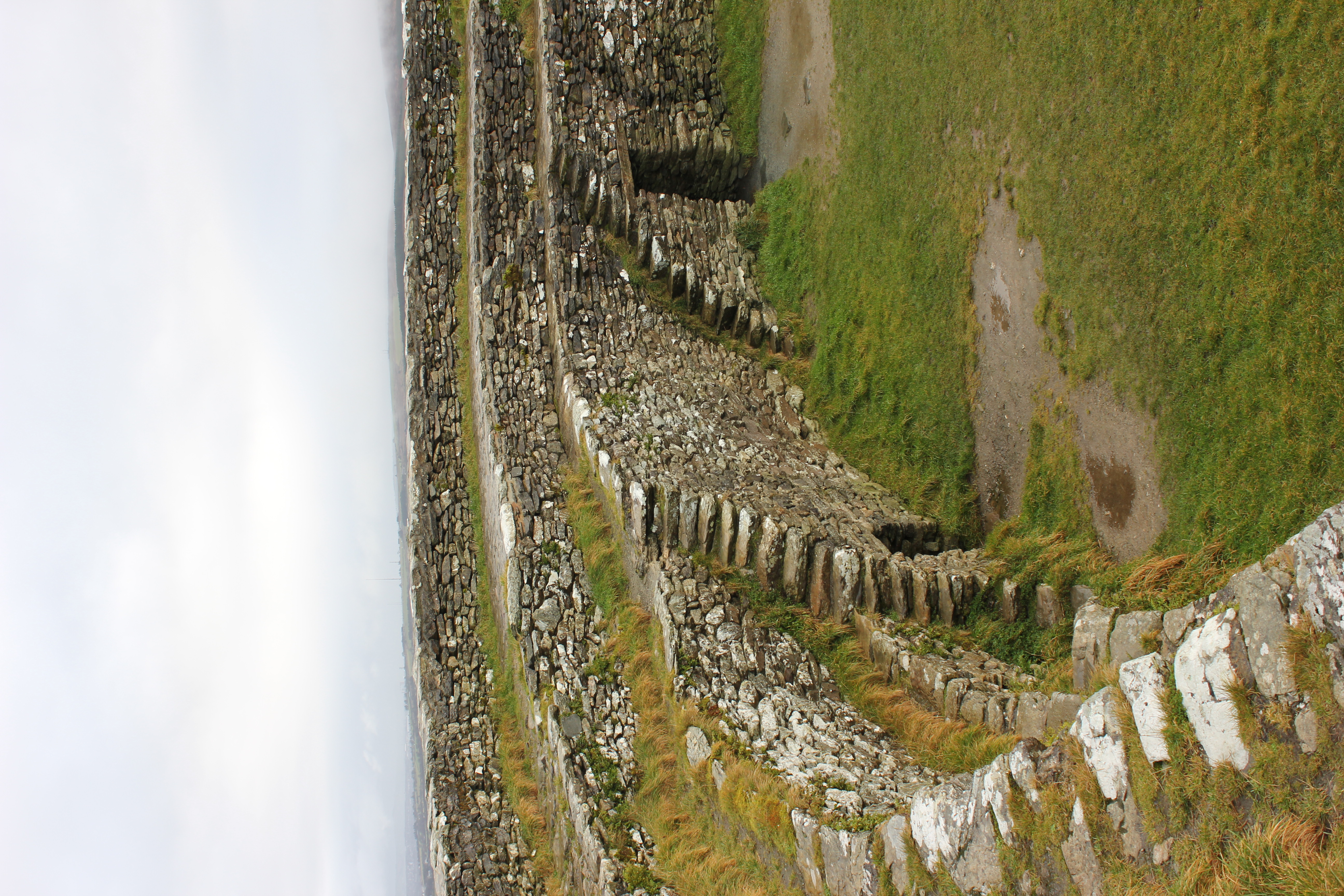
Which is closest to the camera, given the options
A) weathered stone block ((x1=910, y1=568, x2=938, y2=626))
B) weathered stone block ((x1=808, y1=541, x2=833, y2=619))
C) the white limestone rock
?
the white limestone rock

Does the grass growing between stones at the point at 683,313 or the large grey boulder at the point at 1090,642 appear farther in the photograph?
the grass growing between stones at the point at 683,313

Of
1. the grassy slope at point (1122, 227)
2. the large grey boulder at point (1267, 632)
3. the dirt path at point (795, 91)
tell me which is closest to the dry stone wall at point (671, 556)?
the large grey boulder at point (1267, 632)

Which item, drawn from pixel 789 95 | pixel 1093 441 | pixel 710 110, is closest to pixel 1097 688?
pixel 1093 441

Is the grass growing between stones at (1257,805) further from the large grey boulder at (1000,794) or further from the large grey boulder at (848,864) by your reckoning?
the large grey boulder at (848,864)

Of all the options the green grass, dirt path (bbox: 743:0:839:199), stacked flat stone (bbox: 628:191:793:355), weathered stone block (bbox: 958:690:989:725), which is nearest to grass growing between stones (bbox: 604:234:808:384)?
stacked flat stone (bbox: 628:191:793:355)

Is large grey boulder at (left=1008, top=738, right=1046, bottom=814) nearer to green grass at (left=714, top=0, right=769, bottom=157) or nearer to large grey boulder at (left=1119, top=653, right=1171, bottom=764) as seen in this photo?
large grey boulder at (left=1119, top=653, right=1171, bottom=764)

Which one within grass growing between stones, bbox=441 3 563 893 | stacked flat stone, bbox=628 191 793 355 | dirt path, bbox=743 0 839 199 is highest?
dirt path, bbox=743 0 839 199
